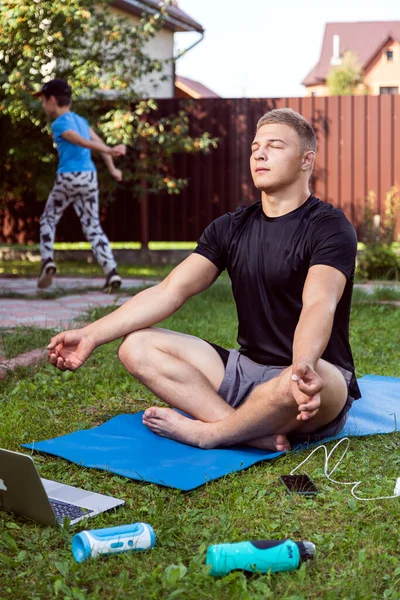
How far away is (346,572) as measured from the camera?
6.86ft

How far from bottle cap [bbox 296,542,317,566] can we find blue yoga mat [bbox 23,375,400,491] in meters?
0.64

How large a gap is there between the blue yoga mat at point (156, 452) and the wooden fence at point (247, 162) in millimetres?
7197

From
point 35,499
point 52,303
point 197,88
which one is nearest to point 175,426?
point 35,499

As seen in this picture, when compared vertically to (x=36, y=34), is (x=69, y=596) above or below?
below

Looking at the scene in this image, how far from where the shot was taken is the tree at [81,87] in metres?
8.81

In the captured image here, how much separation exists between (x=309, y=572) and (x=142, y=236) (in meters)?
8.94

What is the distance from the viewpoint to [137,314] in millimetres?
3330

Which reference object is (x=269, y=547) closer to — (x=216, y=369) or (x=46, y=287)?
(x=216, y=369)

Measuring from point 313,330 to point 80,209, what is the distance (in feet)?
16.8

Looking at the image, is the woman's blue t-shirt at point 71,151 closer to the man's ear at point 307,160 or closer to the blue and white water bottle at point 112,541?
the man's ear at point 307,160

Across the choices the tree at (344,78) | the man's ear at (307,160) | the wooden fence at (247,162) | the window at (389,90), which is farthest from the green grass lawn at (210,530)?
the window at (389,90)

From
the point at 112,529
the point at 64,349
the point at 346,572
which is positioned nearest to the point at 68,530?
the point at 112,529

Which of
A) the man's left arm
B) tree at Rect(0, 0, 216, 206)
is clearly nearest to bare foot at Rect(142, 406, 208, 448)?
the man's left arm

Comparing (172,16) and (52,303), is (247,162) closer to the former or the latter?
(52,303)
